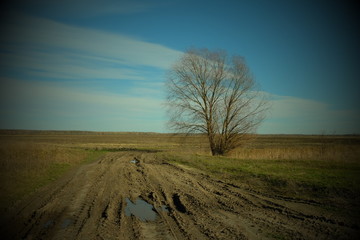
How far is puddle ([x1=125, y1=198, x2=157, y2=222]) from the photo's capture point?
6.38 metres

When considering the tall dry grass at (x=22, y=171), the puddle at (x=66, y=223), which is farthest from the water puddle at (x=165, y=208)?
the tall dry grass at (x=22, y=171)

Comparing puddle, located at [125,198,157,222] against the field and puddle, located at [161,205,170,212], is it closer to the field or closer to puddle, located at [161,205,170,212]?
the field

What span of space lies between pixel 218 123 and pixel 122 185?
16770mm

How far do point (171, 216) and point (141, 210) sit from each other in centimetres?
118

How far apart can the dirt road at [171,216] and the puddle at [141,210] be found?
54mm

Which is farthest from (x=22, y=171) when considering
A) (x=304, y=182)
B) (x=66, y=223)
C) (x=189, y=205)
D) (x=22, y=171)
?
(x=304, y=182)

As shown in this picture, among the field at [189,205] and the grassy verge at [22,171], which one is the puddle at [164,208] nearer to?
the field at [189,205]

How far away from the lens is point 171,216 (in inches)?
250

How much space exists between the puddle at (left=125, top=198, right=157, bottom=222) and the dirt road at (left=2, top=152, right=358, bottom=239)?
0.05 meters

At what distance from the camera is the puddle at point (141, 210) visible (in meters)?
6.38

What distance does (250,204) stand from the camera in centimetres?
737

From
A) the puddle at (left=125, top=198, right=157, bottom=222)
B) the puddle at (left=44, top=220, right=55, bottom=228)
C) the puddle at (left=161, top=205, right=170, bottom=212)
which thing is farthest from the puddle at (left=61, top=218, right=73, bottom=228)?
the puddle at (left=161, top=205, right=170, bottom=212)

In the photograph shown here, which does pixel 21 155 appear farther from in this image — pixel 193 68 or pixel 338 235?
pixel 338 235

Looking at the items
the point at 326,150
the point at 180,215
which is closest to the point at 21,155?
the point at 180,215
